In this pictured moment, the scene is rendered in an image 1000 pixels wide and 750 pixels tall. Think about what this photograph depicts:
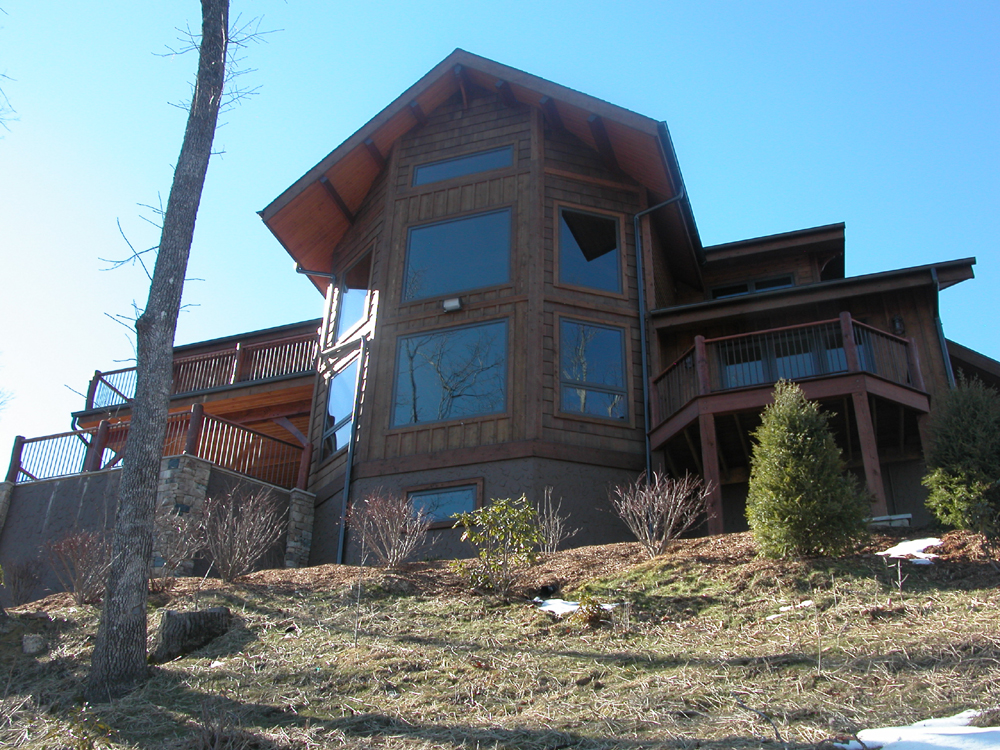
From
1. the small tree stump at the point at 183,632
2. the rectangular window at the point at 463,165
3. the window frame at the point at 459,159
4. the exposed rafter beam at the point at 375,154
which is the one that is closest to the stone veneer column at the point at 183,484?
the small tree stump at the point at 183,632

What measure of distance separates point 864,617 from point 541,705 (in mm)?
2780

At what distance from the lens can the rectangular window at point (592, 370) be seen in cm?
1287

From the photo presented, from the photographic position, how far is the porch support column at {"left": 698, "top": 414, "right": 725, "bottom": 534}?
35.3 ft

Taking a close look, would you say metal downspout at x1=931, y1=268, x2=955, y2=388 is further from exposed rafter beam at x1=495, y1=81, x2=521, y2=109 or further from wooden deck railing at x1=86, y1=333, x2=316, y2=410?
wooden deck railing at x1=86, y1=333, x2=316, y2=410

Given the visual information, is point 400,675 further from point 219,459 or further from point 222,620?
point 219,459

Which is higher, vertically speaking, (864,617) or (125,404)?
(125,404)

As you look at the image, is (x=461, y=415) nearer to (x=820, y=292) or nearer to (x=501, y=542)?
(x=501, y=542)

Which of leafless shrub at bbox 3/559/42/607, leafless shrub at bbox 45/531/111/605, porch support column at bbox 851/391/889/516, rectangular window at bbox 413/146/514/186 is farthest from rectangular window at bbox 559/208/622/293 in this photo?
leafless shrub at bbox 3/559/42/607

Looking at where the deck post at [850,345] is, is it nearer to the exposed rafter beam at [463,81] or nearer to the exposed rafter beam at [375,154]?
the exposed rafter beam at [463,81]

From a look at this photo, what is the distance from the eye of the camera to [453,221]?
14.4 m

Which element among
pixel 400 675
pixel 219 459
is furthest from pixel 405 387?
pixel 400 675

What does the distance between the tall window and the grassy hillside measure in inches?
182

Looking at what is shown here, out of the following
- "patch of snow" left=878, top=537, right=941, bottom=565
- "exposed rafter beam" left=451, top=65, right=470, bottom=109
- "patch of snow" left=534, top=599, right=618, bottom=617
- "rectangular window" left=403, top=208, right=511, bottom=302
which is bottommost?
"patch of snow" left=534, top=599, right=618, bottom=617

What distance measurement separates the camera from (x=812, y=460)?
8.75m
